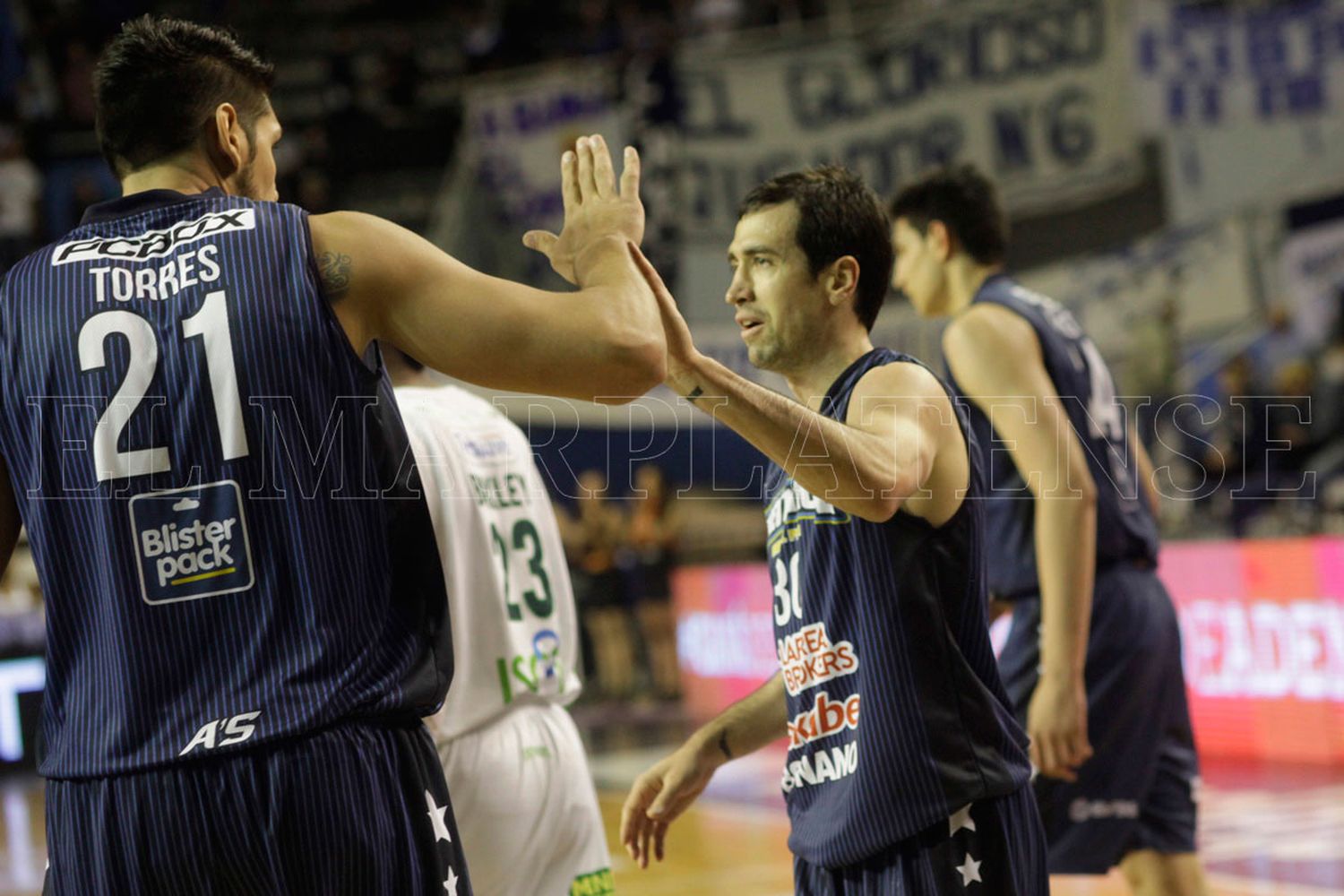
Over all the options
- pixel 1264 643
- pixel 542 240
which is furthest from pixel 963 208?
pixel 1264 643

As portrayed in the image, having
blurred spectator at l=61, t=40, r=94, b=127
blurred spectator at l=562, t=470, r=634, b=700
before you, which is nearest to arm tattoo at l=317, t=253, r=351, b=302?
blurred spectator at l=562, t=470, r=634, b=700

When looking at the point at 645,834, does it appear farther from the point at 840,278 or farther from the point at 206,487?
the point at 206,487

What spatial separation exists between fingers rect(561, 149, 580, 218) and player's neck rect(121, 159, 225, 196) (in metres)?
0.55

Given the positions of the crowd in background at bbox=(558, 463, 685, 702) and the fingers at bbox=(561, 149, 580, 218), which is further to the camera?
the crowd in background at bbox=(558, 463, 685, 702)

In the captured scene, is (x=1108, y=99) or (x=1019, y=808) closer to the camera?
(x=1019, y=808)

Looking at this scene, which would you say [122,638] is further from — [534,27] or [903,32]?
[534,27]

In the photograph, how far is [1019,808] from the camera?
272 centimetres

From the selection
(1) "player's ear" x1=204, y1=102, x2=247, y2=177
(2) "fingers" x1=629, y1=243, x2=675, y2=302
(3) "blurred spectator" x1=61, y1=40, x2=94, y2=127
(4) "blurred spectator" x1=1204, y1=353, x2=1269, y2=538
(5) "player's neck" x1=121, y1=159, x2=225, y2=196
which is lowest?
(4) "blurred spectator" x1=1204, y1=353, x2=1269, y2=538

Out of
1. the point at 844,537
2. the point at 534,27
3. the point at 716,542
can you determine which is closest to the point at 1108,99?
the point at 716,542

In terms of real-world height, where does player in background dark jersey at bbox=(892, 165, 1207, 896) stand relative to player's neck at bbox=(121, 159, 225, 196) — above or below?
below

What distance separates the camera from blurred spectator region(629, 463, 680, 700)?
519 inches

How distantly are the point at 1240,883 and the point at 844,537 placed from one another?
3.79 m

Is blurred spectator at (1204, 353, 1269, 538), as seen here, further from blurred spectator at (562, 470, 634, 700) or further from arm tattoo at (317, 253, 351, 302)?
arm tattoo at (317, 253, 351, 302)

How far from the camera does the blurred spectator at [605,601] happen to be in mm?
13492
